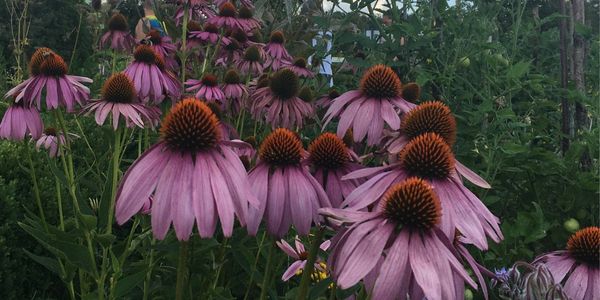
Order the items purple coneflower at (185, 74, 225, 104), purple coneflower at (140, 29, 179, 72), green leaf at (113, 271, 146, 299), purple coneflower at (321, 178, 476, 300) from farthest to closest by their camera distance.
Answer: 1. purple coneflower at (140, 29, 179, 72)
2. purple coneflower at (185, 74, 225, 104)
3. green leaf at (113, 271, 146, 299)
4. purple coneflower at (321, 178, 476, 300)

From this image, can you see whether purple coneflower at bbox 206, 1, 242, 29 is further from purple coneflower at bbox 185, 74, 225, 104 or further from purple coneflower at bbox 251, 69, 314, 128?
purple coneflower at bbox 251, 69, 314, 128

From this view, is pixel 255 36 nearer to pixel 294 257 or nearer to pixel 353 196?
pixel 294 257

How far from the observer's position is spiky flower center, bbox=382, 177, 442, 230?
2.44 ft

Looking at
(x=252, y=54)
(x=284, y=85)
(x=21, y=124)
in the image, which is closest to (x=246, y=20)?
(x=252, y=54)

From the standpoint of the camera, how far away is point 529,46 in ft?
11.9

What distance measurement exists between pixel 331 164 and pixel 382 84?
0.37 m

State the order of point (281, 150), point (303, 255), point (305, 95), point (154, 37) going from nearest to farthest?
1. point (281, 150)
2. point (303, 255)
3. point (305, 95)
4. point (154, 37)

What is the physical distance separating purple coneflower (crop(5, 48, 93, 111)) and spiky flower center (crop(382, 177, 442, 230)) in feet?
2.97

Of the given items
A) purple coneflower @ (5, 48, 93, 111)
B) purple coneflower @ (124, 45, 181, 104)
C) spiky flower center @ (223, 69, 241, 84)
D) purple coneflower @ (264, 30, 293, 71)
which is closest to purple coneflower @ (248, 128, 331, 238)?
purple coneflower @ (5, 48, 93, 111)

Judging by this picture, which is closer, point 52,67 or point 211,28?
point 52,67

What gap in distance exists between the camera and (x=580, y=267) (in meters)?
0.99

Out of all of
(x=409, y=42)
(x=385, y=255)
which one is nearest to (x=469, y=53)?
(x=409, y=42)

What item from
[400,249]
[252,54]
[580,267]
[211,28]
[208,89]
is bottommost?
[580,267]

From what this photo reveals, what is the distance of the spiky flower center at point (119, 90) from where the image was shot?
1413 millimetres
